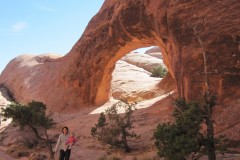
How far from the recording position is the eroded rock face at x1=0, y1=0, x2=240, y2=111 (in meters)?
11.4

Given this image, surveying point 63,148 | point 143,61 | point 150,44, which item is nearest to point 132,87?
point 150,44

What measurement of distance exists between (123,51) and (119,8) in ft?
11.6

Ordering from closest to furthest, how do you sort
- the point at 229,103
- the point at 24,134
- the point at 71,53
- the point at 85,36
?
the point at 229,103 < the point at 24,134 < the point at 85,36 < the point at 71,53

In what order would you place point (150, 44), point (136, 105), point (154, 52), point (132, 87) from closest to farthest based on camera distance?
point (136, 105) → point (150, 44) → point (132, 87) → point (154, 52)

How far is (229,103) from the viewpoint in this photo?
1090 cm

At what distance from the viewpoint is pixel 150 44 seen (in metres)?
21.2


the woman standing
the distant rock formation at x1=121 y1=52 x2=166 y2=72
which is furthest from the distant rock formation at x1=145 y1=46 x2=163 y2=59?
the woman standing

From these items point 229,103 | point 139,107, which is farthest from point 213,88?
point 139,107

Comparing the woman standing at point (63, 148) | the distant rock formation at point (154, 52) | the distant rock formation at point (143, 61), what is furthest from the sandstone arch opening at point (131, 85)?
the distant rock formation at point (154, 52)

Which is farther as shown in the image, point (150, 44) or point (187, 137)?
point (150, 44)

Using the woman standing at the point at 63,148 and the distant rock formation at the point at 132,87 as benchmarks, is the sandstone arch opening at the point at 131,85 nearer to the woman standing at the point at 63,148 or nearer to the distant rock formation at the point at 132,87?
the distant rock formation at the point at 132,87

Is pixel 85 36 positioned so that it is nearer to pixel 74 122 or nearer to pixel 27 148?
pixel 74 122

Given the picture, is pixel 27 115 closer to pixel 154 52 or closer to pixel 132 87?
pixel 132 87

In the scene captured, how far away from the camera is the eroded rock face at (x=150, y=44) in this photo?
11367 millimetres
